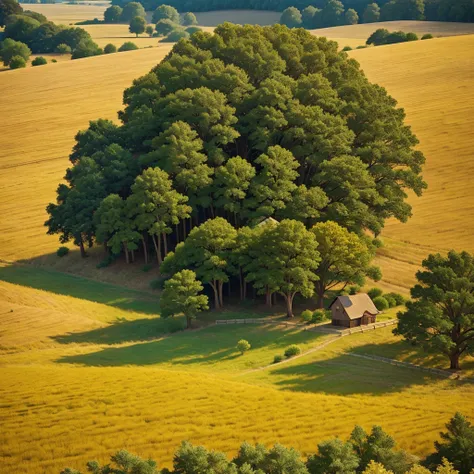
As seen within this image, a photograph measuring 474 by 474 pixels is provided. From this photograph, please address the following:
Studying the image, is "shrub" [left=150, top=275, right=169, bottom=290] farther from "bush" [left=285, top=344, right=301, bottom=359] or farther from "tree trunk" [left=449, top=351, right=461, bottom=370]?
"tree trunk" [left=449, top=351, right=461, bottom=370]

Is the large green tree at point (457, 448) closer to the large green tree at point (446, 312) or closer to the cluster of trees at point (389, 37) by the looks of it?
the large green tree at point (446, 312)

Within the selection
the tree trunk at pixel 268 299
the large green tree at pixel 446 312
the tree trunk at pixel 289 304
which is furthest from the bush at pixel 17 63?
the large green tree at pixel 446 312

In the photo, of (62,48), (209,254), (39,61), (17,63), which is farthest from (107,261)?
(62,48)

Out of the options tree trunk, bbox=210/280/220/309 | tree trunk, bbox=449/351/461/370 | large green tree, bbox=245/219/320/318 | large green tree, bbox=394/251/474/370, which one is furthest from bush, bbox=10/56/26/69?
tree trunk, bbox=449/351/461/370

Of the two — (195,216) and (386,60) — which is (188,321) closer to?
(195,216)

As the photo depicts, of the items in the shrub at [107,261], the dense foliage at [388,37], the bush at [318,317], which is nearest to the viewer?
the bush at [318,317]

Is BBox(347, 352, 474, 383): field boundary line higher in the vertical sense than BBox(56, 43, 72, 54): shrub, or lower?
lower

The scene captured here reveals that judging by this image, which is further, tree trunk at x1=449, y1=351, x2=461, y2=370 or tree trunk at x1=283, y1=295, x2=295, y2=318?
tree trunk at x1=283, y1=295, x2=295, y2=318
